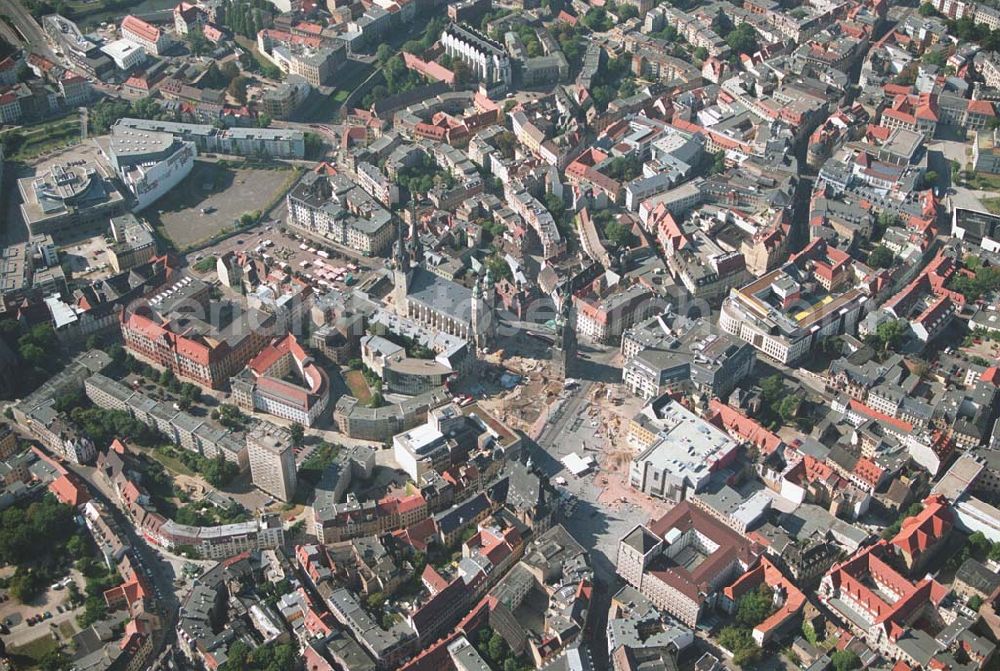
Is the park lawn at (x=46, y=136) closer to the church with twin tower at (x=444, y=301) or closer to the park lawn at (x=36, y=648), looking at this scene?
the church with twin tower at (x=444, y=301)

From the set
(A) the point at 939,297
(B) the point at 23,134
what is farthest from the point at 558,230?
(B) the point at 23,134

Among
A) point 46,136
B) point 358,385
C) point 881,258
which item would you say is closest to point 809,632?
point 358,385

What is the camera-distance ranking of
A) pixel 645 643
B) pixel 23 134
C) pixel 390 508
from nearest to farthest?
pixel 645 643 < pixel 390 508 < pixel 23 134

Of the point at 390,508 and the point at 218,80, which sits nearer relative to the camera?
the point at 390,508

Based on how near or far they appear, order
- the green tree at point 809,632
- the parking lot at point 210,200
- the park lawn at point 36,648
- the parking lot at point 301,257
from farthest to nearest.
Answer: the parking lot at point 210,200 < the parking lot at point 301,257 < the green tree at point 809,632 < the park lawn at point 36,648

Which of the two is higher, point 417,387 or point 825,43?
point 825,43

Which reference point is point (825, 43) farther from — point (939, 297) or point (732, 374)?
point (732, 374)

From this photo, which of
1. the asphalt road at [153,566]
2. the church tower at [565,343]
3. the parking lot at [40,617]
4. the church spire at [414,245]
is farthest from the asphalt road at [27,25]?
the parking lot at [40,617]
